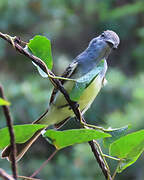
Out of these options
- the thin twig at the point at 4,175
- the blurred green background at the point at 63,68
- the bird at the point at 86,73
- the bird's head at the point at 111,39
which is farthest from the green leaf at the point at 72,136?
the blurred green background at the point at 63,68

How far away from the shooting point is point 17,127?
55 cm

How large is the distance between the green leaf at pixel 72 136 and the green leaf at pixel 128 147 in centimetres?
4

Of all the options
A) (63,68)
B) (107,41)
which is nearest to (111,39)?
(107,41)

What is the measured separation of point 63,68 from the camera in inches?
161

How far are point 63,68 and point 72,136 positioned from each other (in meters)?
3.54

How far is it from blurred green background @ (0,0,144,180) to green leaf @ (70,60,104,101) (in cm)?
226

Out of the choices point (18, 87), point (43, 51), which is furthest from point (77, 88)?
point (18, 87)

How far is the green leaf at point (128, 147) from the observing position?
1.89ft

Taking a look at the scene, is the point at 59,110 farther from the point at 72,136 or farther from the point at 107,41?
the point at 72,136

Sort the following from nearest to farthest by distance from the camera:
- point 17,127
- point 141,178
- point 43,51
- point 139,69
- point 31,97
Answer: point 17,127 → point 43,51 → point 141,178 → point 31,97 → point 139,69

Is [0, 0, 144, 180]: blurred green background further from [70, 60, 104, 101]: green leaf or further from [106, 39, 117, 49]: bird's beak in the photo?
[70, 60, 104, 101]: green leaf

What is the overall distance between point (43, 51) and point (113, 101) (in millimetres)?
3598

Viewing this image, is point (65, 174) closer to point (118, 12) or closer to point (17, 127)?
point (118, 12)

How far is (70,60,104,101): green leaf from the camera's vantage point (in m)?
0.63
